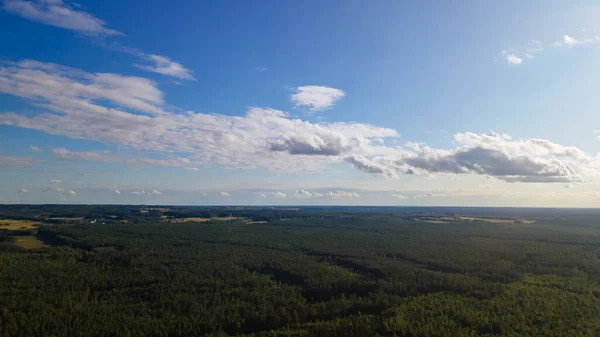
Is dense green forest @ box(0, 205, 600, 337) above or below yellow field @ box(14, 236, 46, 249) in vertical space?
below

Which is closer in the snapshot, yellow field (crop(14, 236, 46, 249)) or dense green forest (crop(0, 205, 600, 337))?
dense green forest (crop(0, 205, 600, 337))

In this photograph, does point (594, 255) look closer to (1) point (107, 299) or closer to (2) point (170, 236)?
(1) point (107, 299)

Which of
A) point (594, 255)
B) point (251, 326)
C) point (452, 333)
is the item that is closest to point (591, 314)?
point (452, 333)

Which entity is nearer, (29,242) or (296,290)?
(296,290)

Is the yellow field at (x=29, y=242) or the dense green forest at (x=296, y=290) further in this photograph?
the yellow field at (x=29, y=242)

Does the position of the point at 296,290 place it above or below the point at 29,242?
below
